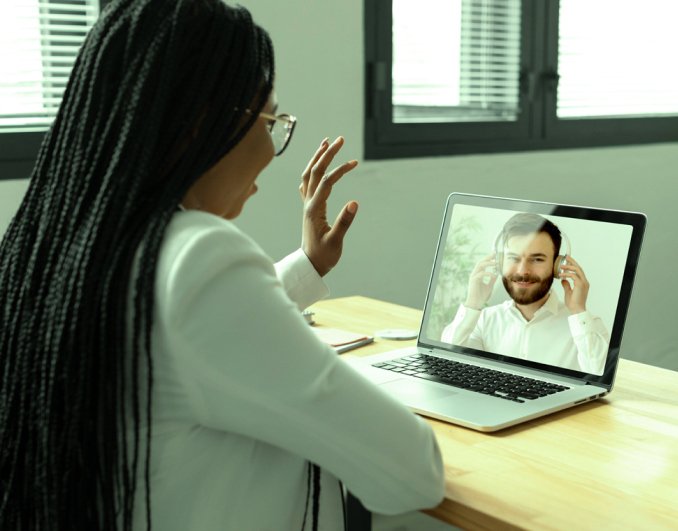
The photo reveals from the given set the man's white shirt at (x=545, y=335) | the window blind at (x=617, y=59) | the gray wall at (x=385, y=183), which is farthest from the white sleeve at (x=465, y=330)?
the window blind at (x=617, y=59)

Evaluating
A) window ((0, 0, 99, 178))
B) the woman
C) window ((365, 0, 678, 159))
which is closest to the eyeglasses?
the woman

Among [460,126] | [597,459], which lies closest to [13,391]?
[597,459]

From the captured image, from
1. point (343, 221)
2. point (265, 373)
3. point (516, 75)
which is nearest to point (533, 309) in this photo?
point (343, 221)

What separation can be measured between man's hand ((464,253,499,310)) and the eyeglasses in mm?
426

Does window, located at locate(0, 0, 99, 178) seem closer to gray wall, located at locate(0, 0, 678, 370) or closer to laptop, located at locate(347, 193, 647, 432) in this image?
gray wall, located at locate(0, 0, 678, 370)

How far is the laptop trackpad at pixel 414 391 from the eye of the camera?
101 cm

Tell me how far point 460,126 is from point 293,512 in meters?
2.15

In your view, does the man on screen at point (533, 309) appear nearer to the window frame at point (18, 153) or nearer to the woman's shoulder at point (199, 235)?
the woman's shoulder at point (199, 235)

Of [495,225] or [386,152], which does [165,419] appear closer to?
[495,225]

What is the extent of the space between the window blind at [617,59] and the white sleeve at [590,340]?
2.08m

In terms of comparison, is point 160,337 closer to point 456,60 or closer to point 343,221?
point 343,221

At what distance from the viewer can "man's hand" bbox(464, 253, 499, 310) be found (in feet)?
3.81

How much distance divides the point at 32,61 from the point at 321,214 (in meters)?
1.17

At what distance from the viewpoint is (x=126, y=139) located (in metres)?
0.63
